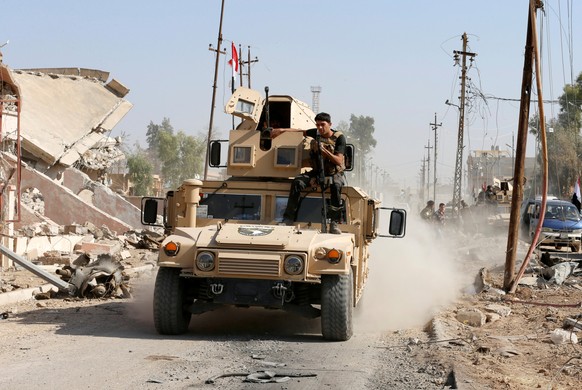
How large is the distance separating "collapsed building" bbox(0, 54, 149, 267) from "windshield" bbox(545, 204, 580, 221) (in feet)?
49.0

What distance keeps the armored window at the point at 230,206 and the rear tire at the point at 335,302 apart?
1.79 m

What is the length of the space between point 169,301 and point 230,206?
185 cm

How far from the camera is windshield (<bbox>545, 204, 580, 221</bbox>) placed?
30.7m

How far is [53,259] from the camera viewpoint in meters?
20.9

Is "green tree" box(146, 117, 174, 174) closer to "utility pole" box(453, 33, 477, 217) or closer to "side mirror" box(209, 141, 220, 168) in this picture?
"utility pole" box(453, 33, 477, 217)


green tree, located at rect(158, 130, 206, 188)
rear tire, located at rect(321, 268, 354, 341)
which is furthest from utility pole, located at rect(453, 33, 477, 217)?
green tree, located at rect(158, 130, 206, 188)

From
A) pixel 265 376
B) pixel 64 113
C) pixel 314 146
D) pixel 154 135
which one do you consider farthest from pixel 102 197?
pixel 154 135

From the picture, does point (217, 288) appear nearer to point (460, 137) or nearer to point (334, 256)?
point (334, 256)

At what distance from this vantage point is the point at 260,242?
10227 millimetres

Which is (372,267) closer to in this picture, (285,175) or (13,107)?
(285,175)

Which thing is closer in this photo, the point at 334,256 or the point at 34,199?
the point at 334,256

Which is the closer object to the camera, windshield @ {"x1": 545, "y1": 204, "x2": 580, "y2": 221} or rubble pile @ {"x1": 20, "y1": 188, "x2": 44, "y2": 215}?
windshield @ {"x1": 545, "y1": 204, "x2": 580, "y2": 221}

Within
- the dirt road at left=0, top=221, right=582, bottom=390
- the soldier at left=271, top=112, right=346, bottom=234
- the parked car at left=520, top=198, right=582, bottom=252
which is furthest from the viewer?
the parked car at left=520, top=198, right=582, bottom=252

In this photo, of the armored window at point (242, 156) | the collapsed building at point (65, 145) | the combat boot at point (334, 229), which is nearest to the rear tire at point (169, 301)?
the combat boot at point (334, 229)
